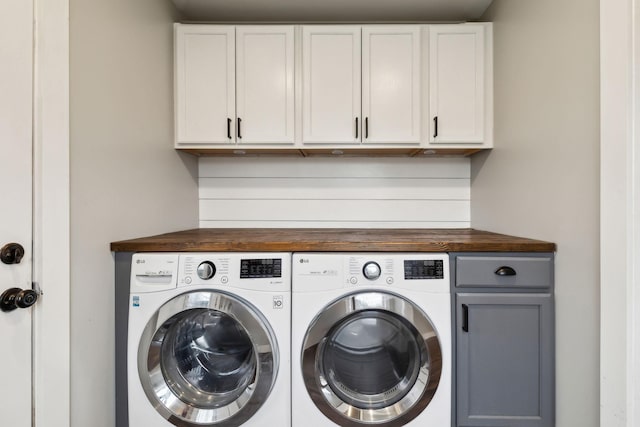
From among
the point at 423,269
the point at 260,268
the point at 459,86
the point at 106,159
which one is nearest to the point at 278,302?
the point at 260,268

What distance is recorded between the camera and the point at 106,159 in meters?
1.30

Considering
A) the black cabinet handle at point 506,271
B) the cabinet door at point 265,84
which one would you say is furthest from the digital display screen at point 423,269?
the cabinet door at point 265,84

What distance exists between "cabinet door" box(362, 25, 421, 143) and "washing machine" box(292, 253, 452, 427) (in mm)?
810

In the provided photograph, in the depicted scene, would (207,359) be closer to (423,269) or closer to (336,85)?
(423,269)

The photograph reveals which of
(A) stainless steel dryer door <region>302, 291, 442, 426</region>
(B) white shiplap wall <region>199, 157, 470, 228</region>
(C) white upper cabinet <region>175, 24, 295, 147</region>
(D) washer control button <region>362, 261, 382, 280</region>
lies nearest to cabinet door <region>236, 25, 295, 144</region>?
(C) white upper cabinet <region>175, 24, 295, 147</region>

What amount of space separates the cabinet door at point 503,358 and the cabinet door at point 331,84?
113 centimetres

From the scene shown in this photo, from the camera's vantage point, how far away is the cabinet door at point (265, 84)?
69.8 inches

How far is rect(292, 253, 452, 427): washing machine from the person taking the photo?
1.29 meters

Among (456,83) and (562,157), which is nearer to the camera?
(562,157)

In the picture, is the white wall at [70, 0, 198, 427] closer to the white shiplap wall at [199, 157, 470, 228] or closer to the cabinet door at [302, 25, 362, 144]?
the white shiplap wall at [199, 157, 470, 228]
